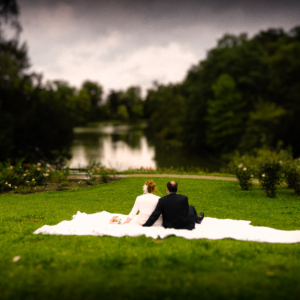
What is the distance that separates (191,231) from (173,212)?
0.56 m

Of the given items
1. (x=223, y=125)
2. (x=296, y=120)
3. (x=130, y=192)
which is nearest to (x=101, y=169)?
(x=130, y=192)

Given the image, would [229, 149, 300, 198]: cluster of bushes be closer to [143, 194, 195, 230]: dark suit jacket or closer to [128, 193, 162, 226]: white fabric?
[143, 194, 195, 230]: dark suit jacket

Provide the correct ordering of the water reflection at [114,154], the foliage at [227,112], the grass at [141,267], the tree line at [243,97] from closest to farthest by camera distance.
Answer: the grass at [141,267] → the water reflection at [114,154] → the tree line at [243,97] → the foliage at [227,112]

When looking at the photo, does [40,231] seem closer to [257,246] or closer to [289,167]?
[257,246]

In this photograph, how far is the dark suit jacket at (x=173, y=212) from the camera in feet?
20.7

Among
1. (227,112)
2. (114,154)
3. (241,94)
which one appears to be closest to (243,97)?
(241,94)

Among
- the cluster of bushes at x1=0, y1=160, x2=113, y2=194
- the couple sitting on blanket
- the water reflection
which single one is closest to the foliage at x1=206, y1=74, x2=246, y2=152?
the water reflection

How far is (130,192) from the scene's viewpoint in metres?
11.4

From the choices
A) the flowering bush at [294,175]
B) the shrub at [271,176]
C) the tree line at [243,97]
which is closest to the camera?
the shrub at [271,176]

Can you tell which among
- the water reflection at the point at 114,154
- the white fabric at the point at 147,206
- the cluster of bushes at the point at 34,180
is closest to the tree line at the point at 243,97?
the water reflection at the point at 114,154

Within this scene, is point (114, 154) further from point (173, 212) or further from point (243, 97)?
point (173, 212)

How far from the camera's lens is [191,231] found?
625 cm

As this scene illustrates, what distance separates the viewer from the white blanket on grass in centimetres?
588

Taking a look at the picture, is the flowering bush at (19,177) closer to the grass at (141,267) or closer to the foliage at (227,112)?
the grass at (141,267)
